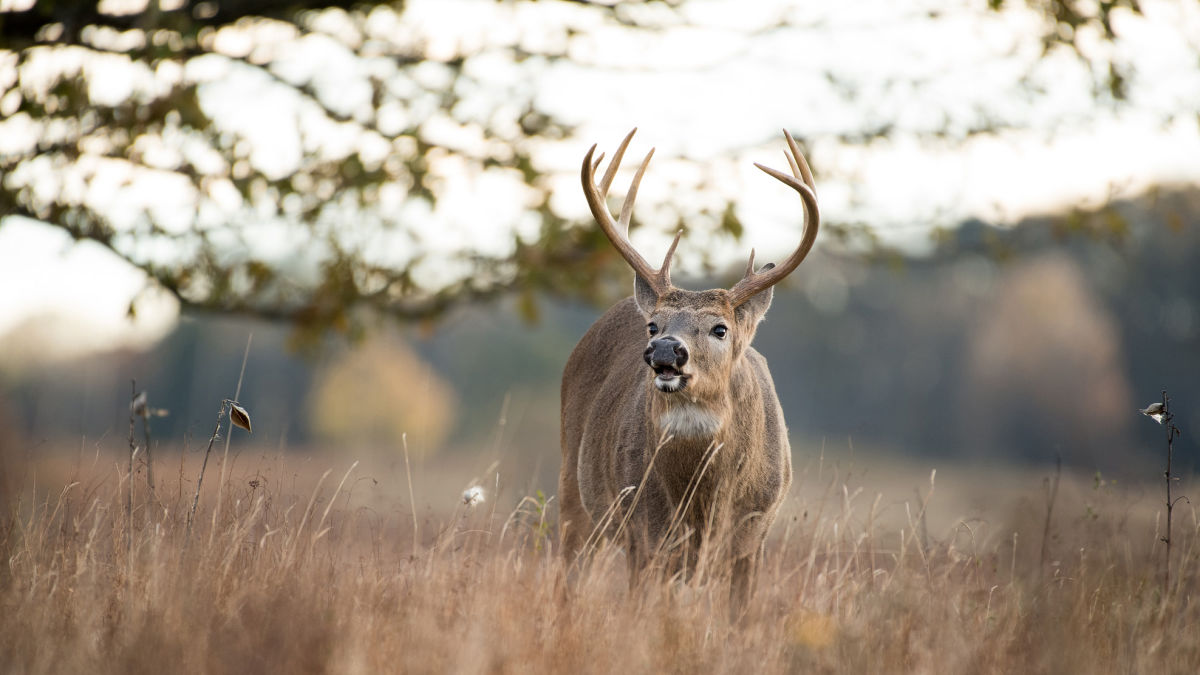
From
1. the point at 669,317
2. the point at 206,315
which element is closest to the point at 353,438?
the point at 206,315

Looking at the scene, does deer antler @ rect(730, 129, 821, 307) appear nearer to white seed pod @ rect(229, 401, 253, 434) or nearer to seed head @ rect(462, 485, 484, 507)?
seed head @ rect(462, 485, 484, 507)

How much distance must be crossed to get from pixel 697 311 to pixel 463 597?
187 centimetres

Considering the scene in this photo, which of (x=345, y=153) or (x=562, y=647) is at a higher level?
(x=345, y=153)

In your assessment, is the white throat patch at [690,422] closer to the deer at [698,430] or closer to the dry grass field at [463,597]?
the deer at [698,430]

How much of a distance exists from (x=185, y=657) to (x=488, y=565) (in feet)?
4.50

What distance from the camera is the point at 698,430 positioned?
5.46 metres

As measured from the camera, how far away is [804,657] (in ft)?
13.4

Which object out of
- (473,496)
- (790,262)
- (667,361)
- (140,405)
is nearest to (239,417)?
(140,405)

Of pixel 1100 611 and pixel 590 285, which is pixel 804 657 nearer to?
pixel 1100 611

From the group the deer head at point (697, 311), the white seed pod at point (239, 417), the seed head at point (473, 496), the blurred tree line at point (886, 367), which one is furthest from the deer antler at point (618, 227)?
the blurred tree line at point (886, 367)

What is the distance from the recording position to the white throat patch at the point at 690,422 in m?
5.45

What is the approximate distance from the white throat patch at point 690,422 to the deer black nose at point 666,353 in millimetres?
338

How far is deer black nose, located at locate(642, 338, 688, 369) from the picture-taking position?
512 centimetres

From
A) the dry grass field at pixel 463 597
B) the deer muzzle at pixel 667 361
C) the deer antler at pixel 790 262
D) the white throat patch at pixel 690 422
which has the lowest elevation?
the dry grass field at pixel 463 597
